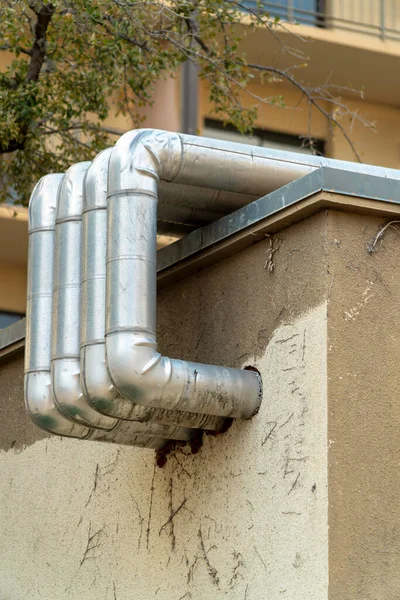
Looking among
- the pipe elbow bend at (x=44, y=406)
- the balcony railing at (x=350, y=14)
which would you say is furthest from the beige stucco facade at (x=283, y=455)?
the balcony railing at (x=350, y=14)

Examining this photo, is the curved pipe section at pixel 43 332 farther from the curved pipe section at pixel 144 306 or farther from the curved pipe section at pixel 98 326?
the curved pipe section at pixel 144 306

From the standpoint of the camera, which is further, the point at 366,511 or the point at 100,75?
the point at 100,75

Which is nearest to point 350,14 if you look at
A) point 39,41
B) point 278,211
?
point 39,41

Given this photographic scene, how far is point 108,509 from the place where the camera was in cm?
732

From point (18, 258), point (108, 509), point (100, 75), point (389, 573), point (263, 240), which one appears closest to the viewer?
point (389, 573)

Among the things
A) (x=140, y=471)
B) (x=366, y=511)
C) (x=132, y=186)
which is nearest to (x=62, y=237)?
(x=132, y=186)

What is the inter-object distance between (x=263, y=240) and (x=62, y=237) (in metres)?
1.02

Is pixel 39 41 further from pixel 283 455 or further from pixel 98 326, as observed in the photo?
pixel 283 455

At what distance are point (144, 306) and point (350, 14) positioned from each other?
13349mm

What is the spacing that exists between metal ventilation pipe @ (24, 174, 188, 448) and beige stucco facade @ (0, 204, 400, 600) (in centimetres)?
47

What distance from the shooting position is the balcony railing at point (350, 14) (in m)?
17.9

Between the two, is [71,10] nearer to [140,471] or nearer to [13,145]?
[13,145]

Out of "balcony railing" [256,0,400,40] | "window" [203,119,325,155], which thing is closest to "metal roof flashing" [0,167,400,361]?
"window" [203,119,325,155]

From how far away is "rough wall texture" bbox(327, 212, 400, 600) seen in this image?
5320mm
